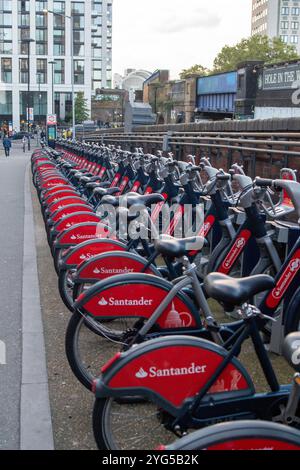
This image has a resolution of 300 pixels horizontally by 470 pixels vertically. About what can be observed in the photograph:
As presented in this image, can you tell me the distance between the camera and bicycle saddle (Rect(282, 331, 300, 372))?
2.19 meters

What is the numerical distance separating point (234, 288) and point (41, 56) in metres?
98.7

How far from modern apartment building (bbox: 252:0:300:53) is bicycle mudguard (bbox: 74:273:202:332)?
154047 millimetres

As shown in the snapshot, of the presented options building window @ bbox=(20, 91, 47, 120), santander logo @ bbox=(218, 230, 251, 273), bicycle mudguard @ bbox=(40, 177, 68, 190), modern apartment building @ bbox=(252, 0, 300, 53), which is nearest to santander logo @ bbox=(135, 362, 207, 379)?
santander logo @ bbox=(218, 230, 251, 273)

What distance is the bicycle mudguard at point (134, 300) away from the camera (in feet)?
11.7

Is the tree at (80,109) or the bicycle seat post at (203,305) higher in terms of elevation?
the tree at (80,109)

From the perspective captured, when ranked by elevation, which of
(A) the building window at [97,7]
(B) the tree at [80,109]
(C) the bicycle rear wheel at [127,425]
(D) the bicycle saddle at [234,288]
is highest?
(A) the building window at [97,7]

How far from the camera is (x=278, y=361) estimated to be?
427 centimetres

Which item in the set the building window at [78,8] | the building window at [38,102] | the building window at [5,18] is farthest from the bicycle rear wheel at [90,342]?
the building window at [5,18]

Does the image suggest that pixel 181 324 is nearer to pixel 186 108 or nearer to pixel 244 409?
pixel 244 409

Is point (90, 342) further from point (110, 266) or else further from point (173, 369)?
point (173, 369)

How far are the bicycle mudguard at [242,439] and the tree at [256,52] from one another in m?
73.8

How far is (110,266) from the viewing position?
4.41 m

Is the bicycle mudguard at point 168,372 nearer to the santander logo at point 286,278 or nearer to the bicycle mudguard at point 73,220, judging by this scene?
the santander logo at point 286,278

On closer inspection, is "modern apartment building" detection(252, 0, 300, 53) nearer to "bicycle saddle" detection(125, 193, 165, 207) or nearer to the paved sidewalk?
the paved sidewalk
